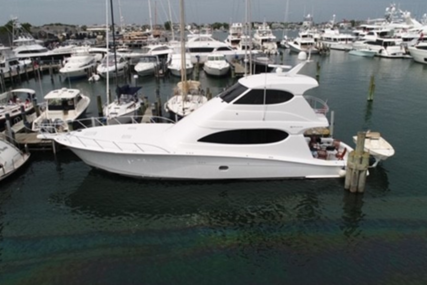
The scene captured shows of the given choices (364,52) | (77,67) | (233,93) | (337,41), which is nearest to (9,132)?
(233,93)

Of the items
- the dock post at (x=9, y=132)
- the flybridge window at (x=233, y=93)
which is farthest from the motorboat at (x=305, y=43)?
the dock post at (x=9, y=132)

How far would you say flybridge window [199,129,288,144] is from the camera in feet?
44.9

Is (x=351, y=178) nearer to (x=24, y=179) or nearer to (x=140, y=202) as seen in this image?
(x=140, y=202)

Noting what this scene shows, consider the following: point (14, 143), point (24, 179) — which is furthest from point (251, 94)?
point (14, 143)

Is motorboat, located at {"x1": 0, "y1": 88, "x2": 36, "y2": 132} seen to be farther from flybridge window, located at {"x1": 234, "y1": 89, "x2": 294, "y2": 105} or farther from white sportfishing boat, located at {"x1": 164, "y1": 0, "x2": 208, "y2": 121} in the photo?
flybridge window, located at {"x1": 234, "y1": 89, "x2": 294, "y2": 105}

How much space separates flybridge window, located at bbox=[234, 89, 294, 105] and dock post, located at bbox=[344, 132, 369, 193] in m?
3.22

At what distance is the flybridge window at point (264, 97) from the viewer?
13.7m

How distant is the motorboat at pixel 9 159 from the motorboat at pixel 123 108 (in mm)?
5129

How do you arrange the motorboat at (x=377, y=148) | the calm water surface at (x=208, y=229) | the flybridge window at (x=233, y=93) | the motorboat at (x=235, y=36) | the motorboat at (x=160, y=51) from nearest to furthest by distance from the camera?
1. the calm water surface at (x=208, y=229)
2. the flybridge window at (x=233, y=93)
3. the motorboat at (x=377, y=148)
4. the motorboat at (x=160, y=51)
5. the motorboat at (x=235, y=36)

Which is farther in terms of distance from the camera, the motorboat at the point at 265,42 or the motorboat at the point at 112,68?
the motorboat at the point at 265,42

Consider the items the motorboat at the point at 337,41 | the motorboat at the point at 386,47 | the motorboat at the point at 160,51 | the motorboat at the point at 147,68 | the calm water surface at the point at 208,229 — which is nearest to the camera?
the calm water surface at the point at 208,229

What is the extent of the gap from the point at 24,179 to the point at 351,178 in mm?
14210

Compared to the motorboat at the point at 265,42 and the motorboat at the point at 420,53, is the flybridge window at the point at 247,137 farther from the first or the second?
the motorboat at the point at 265,42

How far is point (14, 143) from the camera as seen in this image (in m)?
17.6
